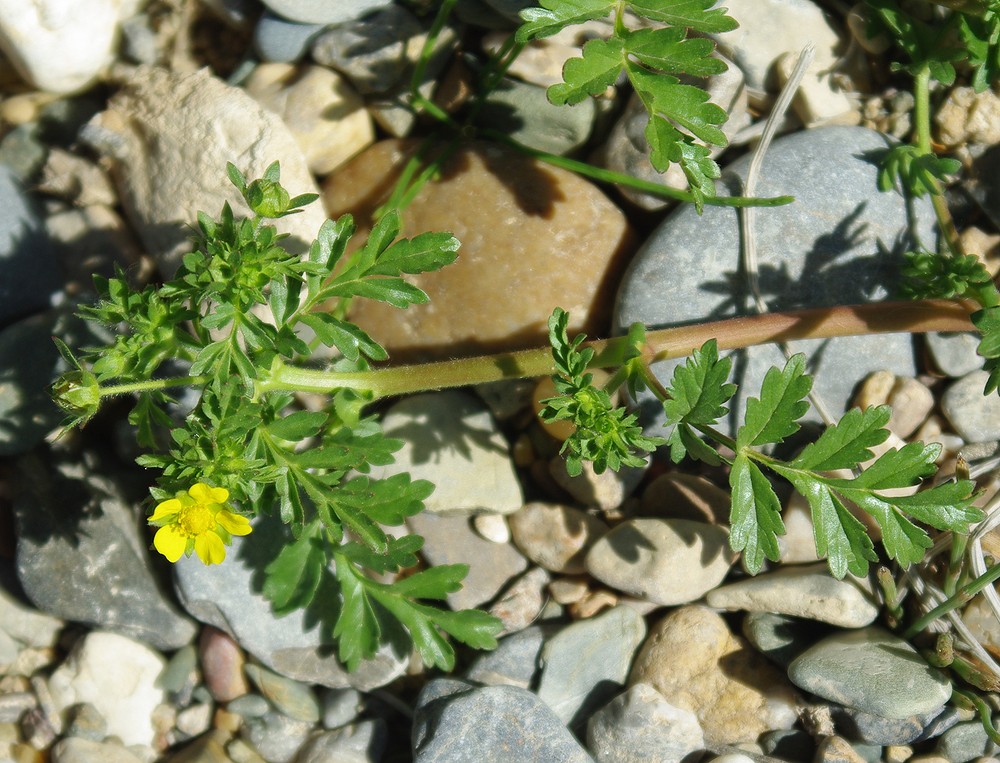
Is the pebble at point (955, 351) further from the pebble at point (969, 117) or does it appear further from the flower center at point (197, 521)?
the flower center at point (197, 521)

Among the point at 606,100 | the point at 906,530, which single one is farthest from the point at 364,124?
the point at 906,530

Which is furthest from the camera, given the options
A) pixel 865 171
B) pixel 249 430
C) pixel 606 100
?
pixel 606 100

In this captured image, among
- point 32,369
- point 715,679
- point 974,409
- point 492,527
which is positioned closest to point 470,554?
point 492,527

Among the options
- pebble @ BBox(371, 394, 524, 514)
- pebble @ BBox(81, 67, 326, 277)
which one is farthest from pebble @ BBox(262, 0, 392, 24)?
pebble @ BBox(371, 394, 524, 514)

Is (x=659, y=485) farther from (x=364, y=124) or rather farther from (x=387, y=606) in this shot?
(x=364, y=124)

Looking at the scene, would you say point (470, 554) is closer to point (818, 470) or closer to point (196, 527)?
point (196, 527)
